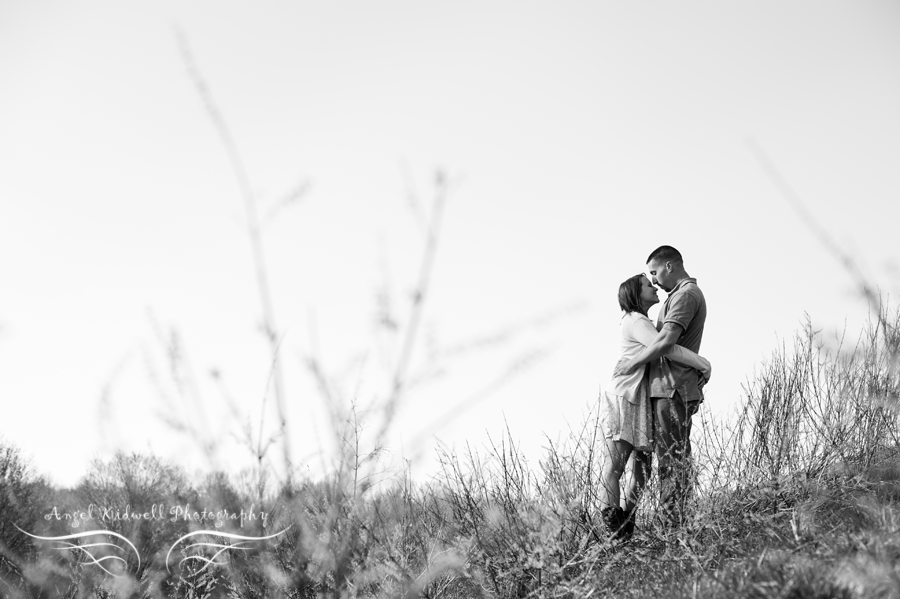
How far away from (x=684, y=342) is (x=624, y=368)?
358mm

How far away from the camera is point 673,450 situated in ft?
12.2

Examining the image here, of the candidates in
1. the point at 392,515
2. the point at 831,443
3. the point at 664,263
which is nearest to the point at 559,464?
the point at 664,263

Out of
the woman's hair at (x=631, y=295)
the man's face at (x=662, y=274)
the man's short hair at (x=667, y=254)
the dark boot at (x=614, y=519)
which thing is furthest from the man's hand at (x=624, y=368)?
the dark boot at (x=614, y=519)

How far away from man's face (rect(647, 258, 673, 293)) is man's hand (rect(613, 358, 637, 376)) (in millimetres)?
482

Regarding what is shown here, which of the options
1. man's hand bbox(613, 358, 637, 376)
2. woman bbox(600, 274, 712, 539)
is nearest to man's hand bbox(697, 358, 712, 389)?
woman bbox(600, 274, 712, 539)

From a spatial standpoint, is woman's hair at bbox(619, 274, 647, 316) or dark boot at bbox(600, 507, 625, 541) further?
woman's hair at bbox(619, 274, 647, 316)

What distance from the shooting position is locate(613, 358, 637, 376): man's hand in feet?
12.0

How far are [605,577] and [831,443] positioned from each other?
8.53 ft

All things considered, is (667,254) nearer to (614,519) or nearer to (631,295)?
(631,295)

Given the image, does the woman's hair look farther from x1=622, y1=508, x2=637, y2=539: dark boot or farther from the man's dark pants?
x1=622, y1=508, x2=637, y2=539: dark boot

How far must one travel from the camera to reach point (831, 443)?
493 cm

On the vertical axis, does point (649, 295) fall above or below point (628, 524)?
above

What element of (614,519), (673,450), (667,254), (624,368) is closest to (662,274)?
(667,254)

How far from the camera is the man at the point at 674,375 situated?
11.4 feet
